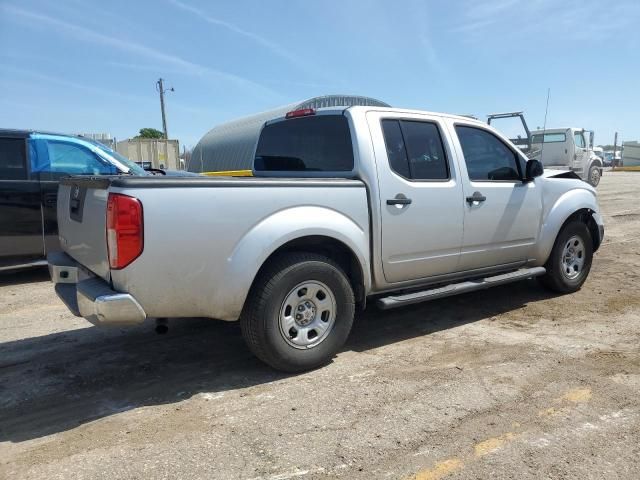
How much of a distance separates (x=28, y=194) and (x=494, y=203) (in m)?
5.72

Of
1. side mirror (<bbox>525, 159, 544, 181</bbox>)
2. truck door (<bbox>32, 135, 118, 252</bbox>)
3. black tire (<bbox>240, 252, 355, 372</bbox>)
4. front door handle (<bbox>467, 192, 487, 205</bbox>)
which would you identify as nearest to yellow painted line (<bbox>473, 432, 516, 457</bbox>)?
black tire (<bbox>240, 252, 355, 372</bbox>)

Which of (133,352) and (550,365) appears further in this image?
(133,352)

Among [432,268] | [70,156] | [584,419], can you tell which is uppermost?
[70,156]

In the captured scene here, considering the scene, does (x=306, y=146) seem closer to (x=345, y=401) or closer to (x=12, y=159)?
(x=345, y=401)

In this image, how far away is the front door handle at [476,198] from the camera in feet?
15.4

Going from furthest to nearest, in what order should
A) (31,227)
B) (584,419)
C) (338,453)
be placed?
(31,227) < (584,419) < (338,453)

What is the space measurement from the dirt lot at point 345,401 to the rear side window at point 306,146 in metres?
1.59

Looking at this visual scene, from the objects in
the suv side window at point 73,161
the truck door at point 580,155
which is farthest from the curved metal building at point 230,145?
the suv side window at point 73,161

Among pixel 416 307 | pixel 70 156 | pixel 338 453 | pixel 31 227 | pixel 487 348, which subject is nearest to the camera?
pixel 338 453

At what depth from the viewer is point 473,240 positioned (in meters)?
4.77

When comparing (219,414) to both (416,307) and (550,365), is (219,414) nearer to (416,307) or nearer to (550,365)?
(550,365)

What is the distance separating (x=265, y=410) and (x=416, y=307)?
272 cm

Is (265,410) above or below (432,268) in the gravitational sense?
below

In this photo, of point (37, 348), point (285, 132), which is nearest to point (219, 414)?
point (37, 348)
